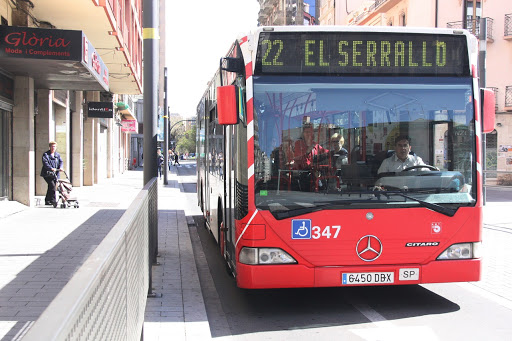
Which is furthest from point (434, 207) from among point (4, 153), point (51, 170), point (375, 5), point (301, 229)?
point (375, 5)

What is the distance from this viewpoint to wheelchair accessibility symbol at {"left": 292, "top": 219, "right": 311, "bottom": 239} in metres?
5.21

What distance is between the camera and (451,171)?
559cm

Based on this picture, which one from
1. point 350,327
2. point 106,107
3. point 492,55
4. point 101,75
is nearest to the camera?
point 350,327

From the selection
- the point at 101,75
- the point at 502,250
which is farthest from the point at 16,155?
the point at 502,250

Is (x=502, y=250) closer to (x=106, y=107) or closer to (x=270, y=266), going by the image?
(x=270, y=266)

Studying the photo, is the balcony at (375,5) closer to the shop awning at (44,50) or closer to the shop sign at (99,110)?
the shop sign at (99,110)

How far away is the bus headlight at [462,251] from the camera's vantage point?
5.46 metres

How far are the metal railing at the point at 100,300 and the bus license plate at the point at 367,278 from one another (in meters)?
2.35

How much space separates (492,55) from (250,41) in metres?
31.6

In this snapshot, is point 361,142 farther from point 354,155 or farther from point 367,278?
point 367,278

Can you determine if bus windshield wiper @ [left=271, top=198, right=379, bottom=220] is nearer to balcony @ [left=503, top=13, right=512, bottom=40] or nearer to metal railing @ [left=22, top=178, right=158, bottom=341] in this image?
metal railing @ [left=22, top=178, right=158, bottom=341]

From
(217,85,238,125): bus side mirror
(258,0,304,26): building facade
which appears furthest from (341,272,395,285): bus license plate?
(258,0,304,26): building facade

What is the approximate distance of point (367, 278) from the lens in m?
5.31

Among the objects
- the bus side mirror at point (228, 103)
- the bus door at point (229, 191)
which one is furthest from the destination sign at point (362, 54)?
the bus door at point (229, 191)
